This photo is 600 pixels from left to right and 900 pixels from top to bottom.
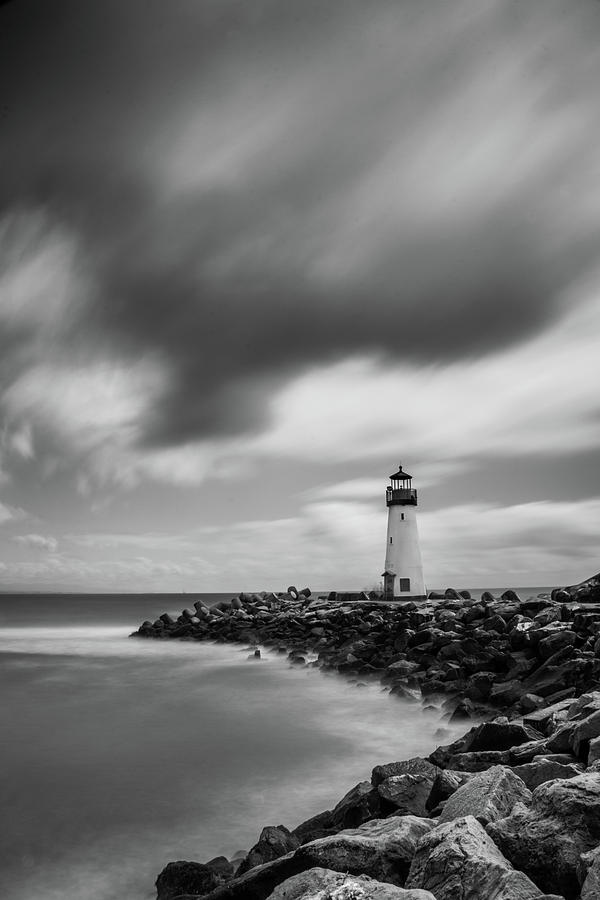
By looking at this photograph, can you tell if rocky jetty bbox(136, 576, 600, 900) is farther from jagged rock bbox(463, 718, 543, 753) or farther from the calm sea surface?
the calm sea surface

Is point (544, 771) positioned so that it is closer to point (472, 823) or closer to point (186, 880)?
point (472, 823)

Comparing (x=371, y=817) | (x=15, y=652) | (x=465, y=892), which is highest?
(x=465, y=892)

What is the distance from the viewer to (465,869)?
6.97ft

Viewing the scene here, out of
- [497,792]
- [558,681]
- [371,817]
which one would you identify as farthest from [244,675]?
[497,792]

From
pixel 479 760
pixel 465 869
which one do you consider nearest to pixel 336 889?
pixel 465 869

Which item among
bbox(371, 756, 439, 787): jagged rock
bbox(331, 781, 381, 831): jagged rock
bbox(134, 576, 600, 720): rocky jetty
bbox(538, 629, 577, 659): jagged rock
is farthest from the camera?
bbox(538, 629, 577, 659): jagged rock

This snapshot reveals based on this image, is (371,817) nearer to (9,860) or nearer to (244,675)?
(9,860)

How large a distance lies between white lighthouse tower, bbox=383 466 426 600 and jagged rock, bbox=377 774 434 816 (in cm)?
2046

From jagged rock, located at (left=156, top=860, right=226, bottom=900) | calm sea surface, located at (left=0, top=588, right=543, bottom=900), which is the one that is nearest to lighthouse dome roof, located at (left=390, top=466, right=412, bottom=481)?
calm sea surface, located at (left=0, top=588, right=543, bottom=900)

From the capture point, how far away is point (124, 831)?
4.77 m

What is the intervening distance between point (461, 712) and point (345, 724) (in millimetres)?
1552

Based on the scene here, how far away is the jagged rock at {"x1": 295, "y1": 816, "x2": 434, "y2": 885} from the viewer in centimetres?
250

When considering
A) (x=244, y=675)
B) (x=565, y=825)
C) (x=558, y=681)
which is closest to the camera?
(x=565, y=825)

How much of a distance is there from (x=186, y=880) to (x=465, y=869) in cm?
190
